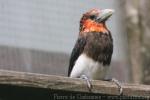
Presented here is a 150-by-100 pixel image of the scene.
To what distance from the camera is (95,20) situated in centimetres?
454

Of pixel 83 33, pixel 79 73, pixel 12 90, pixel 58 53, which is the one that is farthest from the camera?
pixel 58 53

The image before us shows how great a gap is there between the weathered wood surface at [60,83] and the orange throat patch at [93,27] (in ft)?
3.51

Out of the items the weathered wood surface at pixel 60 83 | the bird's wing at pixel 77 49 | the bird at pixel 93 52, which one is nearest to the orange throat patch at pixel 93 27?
the bird at pixel 93 52

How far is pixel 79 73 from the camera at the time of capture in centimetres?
412

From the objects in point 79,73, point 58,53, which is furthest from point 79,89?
point 58,53

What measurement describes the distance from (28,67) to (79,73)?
598mm

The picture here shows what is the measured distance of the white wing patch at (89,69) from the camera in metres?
4.13

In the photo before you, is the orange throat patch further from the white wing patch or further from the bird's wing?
the white wing patch

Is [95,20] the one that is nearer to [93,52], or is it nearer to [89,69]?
[93,52]

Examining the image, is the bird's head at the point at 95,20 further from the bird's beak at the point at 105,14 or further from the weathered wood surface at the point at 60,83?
the weathered wood surface at the point at 60,83

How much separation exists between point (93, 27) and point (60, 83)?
4.27 ft

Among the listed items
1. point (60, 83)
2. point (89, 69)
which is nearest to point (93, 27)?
point (89, 69)

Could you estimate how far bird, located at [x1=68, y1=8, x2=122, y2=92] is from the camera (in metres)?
4.14

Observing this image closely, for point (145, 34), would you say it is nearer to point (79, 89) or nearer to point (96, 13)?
point (96, 13)
